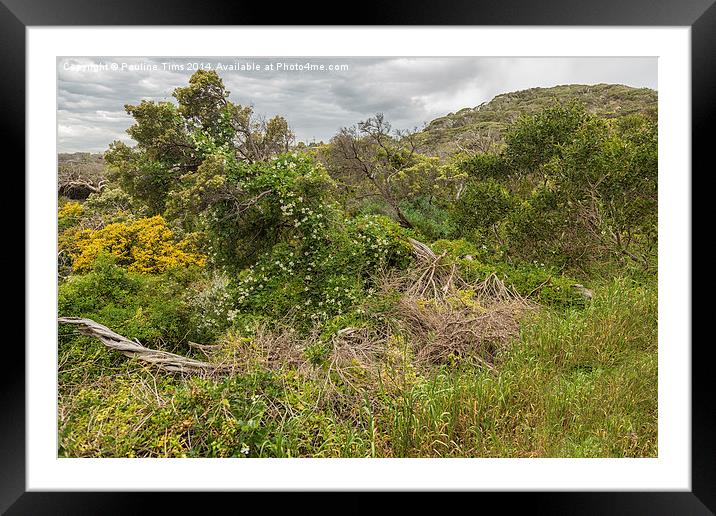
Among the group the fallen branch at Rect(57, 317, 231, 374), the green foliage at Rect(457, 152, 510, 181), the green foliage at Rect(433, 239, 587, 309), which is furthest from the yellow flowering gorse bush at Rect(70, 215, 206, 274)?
the green foliage at Rect(457, 152, 510, 181)

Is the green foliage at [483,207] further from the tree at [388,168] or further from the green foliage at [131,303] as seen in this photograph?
the green foliage at [131,303]

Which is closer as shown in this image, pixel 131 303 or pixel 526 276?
pixel 131 303

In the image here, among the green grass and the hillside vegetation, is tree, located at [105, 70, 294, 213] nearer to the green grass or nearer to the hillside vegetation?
the hillside vegetation

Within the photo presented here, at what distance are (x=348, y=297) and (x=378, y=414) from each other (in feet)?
5.17

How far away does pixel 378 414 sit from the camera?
9.16 ft

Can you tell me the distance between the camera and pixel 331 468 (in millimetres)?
2336
